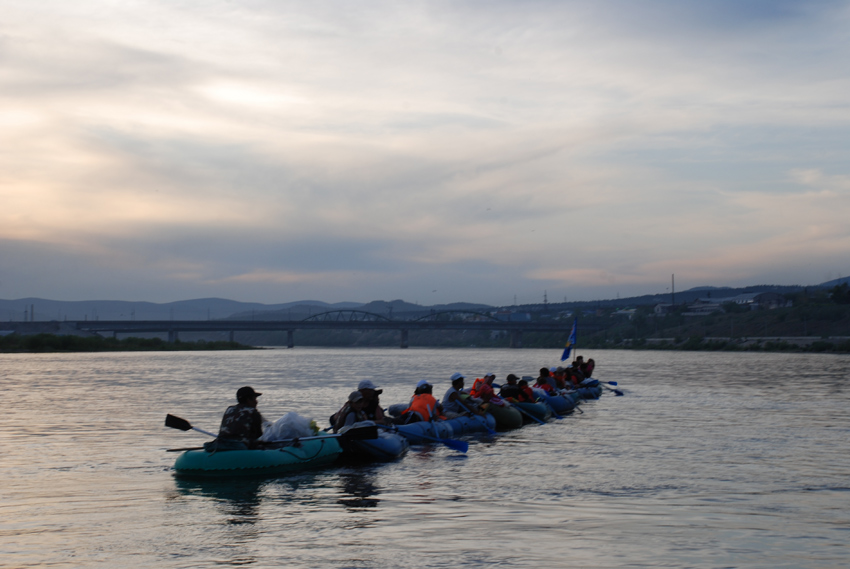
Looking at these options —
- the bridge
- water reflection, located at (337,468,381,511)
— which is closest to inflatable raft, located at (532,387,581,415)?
water reflection, located at (337,468,381,511)

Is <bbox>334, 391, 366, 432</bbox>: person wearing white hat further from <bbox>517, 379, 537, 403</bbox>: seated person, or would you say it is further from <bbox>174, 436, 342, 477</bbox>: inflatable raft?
<bbox>517, 379, 537, 403</bbox>: seated person

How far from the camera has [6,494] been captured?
13.5 metres

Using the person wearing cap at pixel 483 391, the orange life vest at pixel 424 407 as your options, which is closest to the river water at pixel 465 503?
the orange life vest at pixel 424 407

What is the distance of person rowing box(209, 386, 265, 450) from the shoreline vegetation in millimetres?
104067

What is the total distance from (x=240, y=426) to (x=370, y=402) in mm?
3908

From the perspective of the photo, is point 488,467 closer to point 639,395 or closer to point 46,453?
point 46,453

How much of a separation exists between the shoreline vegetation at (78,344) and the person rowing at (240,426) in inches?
4097

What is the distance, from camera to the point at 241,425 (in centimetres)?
1484

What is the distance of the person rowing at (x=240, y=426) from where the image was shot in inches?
579

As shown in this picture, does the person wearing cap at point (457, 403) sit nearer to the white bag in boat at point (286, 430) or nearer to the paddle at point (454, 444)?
the paddle at point (454, 444)

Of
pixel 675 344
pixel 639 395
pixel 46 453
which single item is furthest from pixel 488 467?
pixel 675 344

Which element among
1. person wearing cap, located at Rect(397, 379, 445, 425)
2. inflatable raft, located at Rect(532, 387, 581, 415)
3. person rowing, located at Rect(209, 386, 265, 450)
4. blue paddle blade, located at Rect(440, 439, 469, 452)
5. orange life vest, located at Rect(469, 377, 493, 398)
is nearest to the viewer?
person rowing, located at Rect(209, 386, 265, 450)

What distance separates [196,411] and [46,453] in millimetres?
11204

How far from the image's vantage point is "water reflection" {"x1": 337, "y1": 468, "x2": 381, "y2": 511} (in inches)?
→ 510
